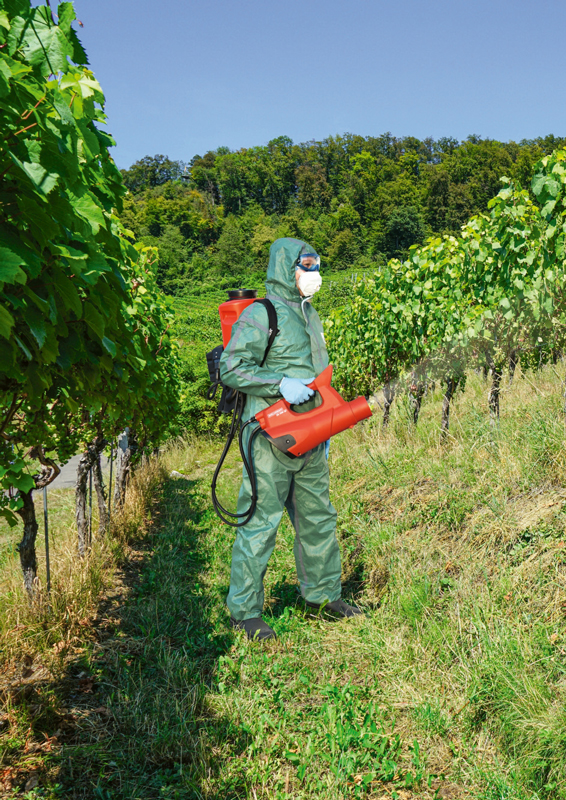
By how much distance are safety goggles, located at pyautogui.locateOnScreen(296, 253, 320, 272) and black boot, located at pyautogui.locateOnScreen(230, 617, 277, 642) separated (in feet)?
6.13

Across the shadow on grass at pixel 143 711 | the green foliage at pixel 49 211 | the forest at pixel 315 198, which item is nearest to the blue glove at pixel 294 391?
the green foliage at pixel 49 211

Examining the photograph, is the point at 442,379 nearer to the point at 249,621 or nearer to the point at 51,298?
the point at 249,621

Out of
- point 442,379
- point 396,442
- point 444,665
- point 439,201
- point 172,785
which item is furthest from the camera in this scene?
point 439,201

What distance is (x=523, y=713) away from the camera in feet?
6.66

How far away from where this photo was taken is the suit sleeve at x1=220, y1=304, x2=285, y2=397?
281cm

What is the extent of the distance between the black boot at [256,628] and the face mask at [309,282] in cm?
176

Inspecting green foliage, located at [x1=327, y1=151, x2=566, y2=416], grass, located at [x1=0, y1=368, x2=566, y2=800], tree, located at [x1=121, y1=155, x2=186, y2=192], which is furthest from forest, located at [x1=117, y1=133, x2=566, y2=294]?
grass, located at [x1=0, y1=368, x2=566, y2=800]

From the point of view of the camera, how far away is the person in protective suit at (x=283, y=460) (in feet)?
9.30

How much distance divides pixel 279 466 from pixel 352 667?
1.01 meters

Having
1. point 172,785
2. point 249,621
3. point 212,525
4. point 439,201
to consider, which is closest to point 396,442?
point 212,525

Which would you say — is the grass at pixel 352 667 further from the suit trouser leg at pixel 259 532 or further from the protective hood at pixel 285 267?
the protective hood at pixel 285 267

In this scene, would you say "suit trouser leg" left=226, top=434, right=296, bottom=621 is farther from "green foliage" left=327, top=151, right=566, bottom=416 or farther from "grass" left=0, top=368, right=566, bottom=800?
"green foliage" left=327, top=151, right=566, bottom=416

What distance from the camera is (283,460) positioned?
291 cm

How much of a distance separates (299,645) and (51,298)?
85.6 inches
